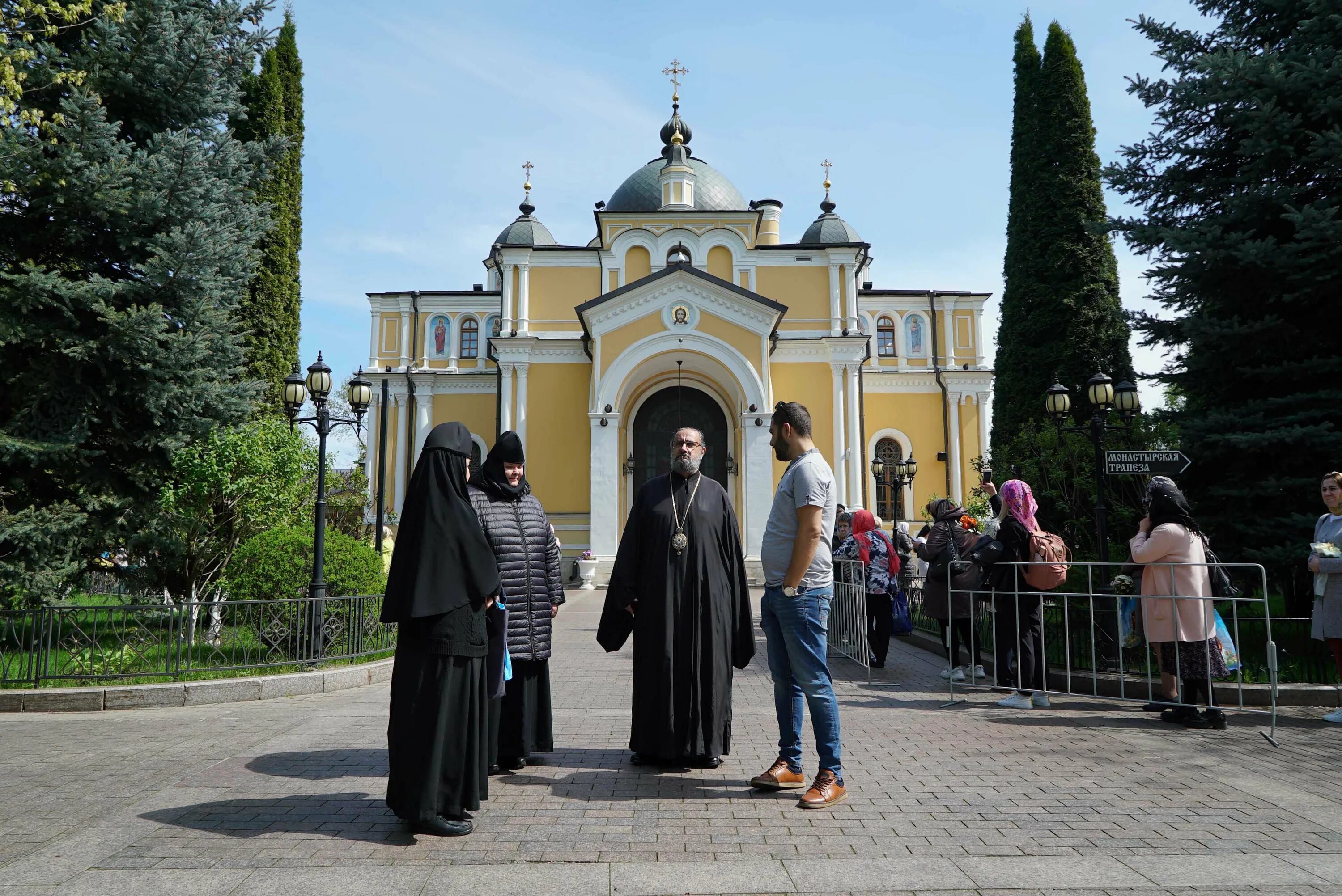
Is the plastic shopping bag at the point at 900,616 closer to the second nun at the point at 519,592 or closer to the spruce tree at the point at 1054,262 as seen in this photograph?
the spruce tree at the point at 1054,262

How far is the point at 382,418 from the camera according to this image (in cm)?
1852

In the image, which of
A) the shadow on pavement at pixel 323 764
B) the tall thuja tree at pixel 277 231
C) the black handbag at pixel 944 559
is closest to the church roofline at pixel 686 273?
the tall thuja tree at pixel 277 231

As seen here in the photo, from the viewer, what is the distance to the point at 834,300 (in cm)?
2969

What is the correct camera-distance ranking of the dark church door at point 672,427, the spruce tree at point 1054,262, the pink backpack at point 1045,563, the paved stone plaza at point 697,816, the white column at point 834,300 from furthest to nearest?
1. the white column at point 834,300
2. the dark church door at point 672,427
3. the spruce tree at point 1054,262
4. the pink backpack at point 1045,563
5. the paved stone plaza at point 697,816

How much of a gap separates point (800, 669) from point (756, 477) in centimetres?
2067

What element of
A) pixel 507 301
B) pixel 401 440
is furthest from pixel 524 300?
pixel 401 440

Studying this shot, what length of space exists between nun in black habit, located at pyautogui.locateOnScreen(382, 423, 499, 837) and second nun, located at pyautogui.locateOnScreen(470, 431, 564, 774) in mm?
880

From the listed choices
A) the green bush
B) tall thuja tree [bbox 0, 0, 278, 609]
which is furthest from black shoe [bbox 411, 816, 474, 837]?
tall thuja tree [bbox 0, 0, 278, 609]

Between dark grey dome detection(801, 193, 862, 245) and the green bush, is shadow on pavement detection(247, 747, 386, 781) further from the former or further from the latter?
dark grey dome detection(801, 193, 862, 245)

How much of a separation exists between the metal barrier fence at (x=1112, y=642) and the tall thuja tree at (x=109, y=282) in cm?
946

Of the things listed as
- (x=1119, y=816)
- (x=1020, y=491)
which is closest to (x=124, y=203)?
(x=1020, y=491)

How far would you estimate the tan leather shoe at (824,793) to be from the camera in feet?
14.4

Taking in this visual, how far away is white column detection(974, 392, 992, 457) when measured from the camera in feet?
113

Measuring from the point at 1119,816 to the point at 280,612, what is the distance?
7944 millimetres
